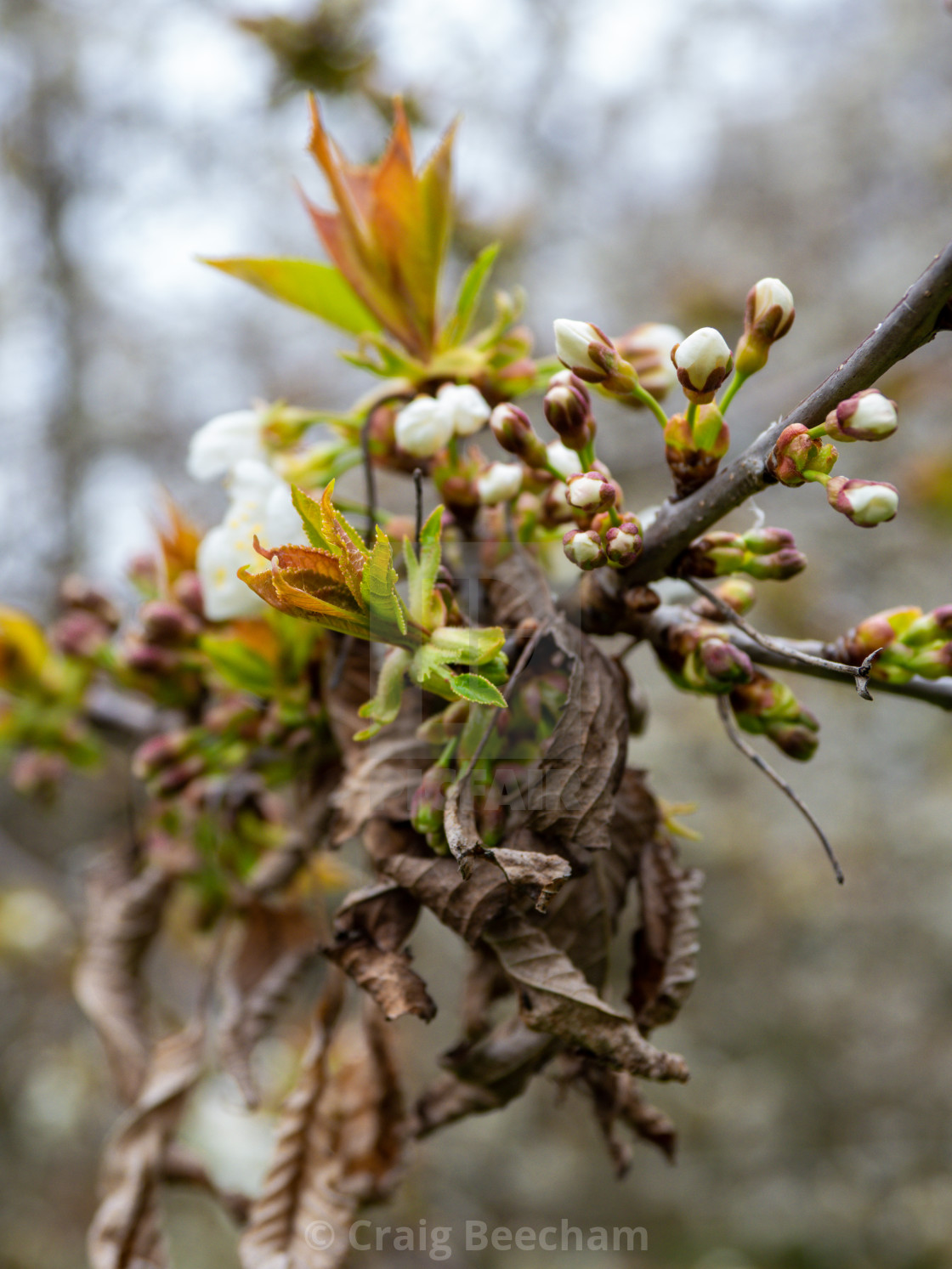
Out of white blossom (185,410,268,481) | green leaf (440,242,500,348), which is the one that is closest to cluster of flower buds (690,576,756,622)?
green leaf (440,242,500,348)

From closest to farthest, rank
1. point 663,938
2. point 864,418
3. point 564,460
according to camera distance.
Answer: point 864,418
point 663,938
point 564,460

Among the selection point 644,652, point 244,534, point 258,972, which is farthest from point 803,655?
point 644,652

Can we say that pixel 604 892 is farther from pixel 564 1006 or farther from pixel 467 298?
pixel 467 298

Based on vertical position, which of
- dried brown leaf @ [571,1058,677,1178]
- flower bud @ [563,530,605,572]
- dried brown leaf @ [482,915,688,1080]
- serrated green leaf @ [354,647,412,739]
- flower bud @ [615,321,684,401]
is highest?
flower bud @ [615,321,684,401]

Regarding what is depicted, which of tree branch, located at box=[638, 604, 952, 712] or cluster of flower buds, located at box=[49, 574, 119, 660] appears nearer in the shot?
tree branch, located at box=[638, 604, 952, 712]

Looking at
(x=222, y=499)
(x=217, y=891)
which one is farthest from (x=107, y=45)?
(x=217, y=891)

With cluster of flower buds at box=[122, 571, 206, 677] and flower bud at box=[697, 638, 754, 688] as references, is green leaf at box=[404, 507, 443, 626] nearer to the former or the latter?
flower bud at box=[697, 638, 754, 688]

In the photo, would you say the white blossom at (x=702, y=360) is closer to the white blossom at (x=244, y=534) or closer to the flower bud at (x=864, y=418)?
the flower bud at (x=864, y=418)
